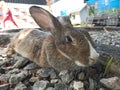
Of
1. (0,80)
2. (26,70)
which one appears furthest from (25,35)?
(0,80)

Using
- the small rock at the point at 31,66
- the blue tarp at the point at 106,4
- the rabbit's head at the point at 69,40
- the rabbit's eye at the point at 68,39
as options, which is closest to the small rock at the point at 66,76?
the rabbit's head at the point at 69,40

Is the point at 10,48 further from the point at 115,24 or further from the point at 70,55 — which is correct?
the point at 115,24

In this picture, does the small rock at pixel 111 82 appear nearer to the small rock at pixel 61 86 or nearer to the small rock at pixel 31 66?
A: the small rock at pixel 61 86

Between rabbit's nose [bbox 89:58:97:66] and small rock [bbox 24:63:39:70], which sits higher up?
rabbit's nose [bbox 89:58:97:66]

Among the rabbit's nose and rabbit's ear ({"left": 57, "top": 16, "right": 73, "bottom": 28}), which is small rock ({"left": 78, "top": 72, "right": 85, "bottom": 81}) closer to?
the rabbit's nose

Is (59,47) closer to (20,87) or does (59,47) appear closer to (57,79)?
(57,79)

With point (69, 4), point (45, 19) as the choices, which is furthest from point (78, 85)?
point (69, 4)

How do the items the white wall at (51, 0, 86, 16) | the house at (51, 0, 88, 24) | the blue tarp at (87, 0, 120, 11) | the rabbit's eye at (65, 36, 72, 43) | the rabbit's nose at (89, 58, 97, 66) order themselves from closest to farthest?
the rabbit's nose at (89, 58, 97, 66) → the rabbit's eye at (65, 36, 72, 43) → the blue tarp at (87, 0, 120, 11) → the house at (51, 0, 88, 24) → the white wall at (51, 0, 86, 16)

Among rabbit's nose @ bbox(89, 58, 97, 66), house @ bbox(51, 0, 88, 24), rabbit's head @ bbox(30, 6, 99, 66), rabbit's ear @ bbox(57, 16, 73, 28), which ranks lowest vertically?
house @ bbox(51, 0, 88, 24)

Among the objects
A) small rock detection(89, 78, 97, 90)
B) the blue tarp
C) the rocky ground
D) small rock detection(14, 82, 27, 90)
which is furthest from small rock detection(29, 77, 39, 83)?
the blue tarp
